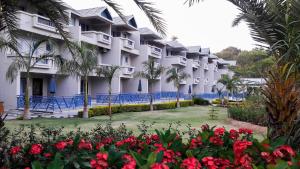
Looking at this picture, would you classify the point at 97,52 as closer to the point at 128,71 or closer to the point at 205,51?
the point at 128,71

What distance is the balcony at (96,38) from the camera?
26.0m

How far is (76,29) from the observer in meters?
23.9

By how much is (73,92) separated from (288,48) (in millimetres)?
19903

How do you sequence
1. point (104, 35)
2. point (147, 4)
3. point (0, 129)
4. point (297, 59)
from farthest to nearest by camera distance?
point (104, 35) → point (297, 59) → point (147, 4) → point (0, 129)

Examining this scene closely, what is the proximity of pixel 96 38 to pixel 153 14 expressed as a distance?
2226 cm

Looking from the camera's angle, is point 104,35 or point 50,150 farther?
point 104,35

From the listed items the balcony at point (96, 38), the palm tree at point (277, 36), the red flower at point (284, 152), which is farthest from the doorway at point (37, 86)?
the red flower at point (284, 152)

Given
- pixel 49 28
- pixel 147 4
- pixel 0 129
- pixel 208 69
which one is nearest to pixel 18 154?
pixel 0 129

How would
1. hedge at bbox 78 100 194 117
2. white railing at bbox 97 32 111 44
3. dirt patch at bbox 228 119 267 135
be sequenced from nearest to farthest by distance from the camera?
dirt patch at bbox 228 119 267 135
hedge at bbox 78 100 194 117
white railing at bbox 97 32 111 44

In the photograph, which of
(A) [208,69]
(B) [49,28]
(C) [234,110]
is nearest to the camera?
(C) [234,110]

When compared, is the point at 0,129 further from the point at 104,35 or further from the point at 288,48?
the point at 104,35

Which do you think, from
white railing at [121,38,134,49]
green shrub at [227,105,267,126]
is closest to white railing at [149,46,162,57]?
white railing at [121,38,134,49]

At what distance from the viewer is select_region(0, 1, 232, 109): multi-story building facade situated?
19.4 metres

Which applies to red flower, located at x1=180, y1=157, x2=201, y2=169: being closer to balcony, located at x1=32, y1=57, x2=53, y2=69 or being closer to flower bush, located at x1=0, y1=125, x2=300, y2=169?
flower bush, located at x1=0, y1=125, x2=300, y2=169
